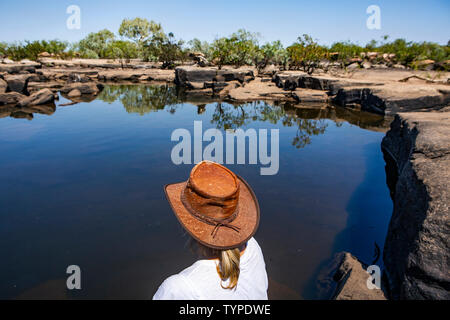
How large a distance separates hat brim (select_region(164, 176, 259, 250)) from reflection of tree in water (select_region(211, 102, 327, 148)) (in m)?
5.80

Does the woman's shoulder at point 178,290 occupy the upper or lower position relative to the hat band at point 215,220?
lower

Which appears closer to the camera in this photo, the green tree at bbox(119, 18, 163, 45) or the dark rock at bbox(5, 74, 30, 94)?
the dark rock at bbox(5, 74, 30, 94)

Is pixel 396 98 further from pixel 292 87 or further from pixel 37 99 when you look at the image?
pixel 37 99

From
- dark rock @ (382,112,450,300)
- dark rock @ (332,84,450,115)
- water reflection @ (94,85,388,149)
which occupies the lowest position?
dark rock @ (382,112,450,300)

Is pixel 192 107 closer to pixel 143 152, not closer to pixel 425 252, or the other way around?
pixel 143 152

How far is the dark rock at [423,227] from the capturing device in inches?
78.7

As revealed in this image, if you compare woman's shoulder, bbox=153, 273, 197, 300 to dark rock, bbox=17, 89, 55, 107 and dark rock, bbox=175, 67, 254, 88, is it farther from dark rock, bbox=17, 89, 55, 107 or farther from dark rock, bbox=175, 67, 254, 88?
dark rock, bbox=175, 67, 254, 88

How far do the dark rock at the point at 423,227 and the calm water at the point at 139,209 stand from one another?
67 cm

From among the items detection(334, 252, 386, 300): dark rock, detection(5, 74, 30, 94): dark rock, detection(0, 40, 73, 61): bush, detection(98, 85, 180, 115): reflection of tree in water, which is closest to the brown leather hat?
detection(334, 252, 386, 300): dark rock

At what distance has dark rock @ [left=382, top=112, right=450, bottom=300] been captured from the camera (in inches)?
78.7

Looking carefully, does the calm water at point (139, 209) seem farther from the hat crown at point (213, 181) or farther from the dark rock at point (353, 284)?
the hat crown at point (213, 181)

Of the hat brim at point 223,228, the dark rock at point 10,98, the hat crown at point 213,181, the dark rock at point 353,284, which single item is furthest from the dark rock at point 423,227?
the dark rock at point 10,98
